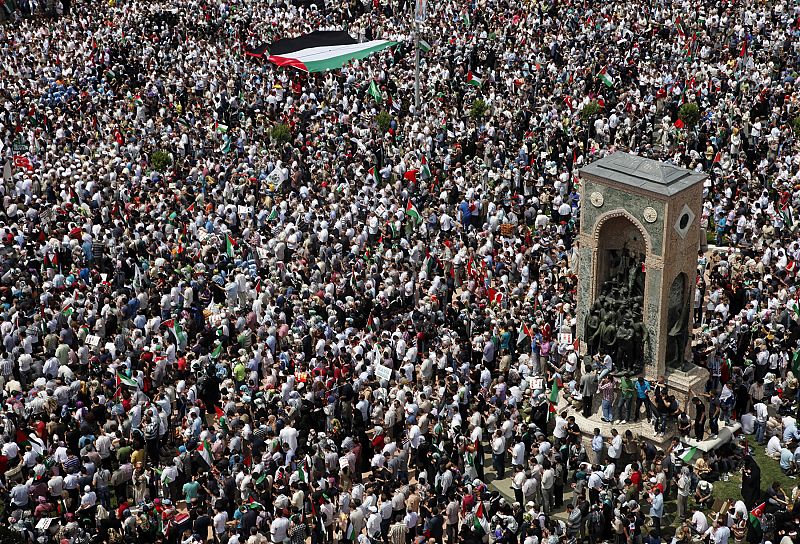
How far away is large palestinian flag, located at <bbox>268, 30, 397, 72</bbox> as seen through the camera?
159ft

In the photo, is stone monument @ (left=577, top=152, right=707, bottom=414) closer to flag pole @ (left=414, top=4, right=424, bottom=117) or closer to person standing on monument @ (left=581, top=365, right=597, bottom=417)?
person standing on monument @ (left=581, top=365, right=597, bottom=417)

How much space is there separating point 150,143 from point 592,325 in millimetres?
19931

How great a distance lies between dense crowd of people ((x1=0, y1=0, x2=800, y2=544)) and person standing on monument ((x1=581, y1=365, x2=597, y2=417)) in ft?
0.23

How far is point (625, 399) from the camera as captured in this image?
30.8 metres

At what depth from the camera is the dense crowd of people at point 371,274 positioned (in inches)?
1102

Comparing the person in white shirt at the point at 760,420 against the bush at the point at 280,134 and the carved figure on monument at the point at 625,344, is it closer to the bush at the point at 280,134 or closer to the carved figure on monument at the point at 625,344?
→ the carved figure on monument at the point at 625,344

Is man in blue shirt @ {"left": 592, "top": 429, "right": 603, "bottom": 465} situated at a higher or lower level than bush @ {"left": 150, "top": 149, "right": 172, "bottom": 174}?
lower

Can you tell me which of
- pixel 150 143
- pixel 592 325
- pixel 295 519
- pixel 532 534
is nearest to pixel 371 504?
pixel 295 519

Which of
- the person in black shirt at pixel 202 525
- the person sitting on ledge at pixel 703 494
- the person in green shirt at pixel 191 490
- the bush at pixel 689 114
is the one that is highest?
the bush at pixel 689 114

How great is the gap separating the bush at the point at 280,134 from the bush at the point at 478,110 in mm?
6166

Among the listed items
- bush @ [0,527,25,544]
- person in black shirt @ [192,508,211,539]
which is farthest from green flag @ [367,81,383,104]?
bush @ [0,527,25,544]

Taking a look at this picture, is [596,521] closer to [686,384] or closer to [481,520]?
[481,520]

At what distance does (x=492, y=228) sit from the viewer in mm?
39656

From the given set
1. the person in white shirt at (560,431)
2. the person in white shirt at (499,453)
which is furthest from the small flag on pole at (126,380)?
the person in white shirt at (560,431)
